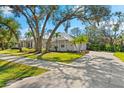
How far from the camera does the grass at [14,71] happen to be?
3.19 metres

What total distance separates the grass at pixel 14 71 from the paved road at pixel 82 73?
0.09m

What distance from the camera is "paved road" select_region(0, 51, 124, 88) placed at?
3.04 metres

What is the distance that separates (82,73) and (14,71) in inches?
38.7

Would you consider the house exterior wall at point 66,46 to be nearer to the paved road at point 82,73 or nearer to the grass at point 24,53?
the paved road at point 82,73

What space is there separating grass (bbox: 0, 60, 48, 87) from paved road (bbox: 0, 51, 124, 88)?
0.09m

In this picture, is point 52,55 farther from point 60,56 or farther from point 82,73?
point 82,73

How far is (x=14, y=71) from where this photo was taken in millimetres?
3393

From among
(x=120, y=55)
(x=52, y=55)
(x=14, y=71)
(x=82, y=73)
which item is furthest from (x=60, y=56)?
(x=120, y=55)

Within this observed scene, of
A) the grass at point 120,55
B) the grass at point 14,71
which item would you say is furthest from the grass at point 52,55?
the grass at point 120,55

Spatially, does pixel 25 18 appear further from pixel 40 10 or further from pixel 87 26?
pixel 87 26

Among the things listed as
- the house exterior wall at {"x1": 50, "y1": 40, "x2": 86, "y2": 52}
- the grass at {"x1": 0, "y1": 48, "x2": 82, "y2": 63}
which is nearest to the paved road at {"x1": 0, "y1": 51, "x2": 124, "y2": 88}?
the grass at {"x1": 0, "y1": 48, "x2": 82, "y2": 63}
